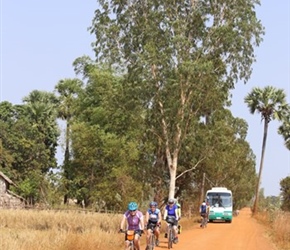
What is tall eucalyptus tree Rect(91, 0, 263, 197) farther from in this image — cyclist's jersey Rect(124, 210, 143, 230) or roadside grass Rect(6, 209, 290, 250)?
cyclist's jersey Rect(124, 210, 143, 230)

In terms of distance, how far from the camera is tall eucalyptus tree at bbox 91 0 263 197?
30641 mm

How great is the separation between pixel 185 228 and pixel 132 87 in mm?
9005

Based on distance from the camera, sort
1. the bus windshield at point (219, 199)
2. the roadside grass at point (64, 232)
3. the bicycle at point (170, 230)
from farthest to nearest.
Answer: the bus windshield at point (219, 199), the bicycle at point (170, 230), the roadside grass at point (64, 232)

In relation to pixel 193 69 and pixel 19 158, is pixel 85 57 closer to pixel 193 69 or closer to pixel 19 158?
pixel 19 158

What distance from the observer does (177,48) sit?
30234mm

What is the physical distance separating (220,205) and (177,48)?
18849mm

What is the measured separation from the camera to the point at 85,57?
6034 cm

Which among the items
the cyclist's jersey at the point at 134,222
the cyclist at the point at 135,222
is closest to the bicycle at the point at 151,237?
the cyclist at the point at 135,222

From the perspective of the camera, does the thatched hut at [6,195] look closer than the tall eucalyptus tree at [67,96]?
Yes

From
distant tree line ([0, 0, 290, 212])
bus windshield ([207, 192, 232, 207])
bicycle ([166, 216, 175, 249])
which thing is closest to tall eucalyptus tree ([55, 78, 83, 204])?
distant tree line ([0, 0, 290, 212])

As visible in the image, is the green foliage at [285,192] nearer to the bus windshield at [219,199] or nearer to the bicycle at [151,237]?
the bus windshield at [219,199]

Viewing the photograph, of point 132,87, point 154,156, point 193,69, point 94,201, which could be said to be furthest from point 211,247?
point 94,201

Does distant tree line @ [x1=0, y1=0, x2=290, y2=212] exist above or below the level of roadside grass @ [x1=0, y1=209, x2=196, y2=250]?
above

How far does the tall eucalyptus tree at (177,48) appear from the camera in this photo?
30.6m
